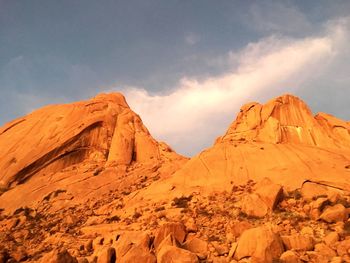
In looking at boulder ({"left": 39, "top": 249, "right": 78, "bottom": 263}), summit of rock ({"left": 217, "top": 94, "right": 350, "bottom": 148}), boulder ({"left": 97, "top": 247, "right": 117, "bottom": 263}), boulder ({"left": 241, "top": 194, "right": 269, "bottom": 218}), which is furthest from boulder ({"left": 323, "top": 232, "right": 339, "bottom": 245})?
summit of rock ({"left": 217, "top": 94, "right": 350, "bottom": 148})

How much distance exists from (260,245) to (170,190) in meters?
14.2

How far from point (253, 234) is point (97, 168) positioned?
26465 mm

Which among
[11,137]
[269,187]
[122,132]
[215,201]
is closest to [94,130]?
[122,132]

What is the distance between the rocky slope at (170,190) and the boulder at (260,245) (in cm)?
6

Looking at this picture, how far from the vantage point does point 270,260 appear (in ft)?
71.4

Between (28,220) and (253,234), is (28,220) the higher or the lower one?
the higher one

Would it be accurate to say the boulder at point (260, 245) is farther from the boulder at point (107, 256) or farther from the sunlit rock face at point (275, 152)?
the sunlit rock face at point (275, 152)

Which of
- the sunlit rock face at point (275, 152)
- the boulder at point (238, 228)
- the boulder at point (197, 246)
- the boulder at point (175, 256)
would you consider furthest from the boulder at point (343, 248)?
the sunlit rock face at point (275, 152)

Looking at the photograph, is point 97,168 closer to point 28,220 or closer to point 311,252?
point 28,220

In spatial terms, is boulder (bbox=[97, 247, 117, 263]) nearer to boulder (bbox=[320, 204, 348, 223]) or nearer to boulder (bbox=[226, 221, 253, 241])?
boulder (bbox=[226, 221, 253, 241])

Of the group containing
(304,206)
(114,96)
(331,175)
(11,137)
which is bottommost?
(304,206)

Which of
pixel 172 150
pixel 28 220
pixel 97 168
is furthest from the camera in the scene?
pixel 172 150

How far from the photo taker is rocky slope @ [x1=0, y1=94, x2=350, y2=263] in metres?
24.6

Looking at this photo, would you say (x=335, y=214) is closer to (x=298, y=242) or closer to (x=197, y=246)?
(x=298, y=242)
